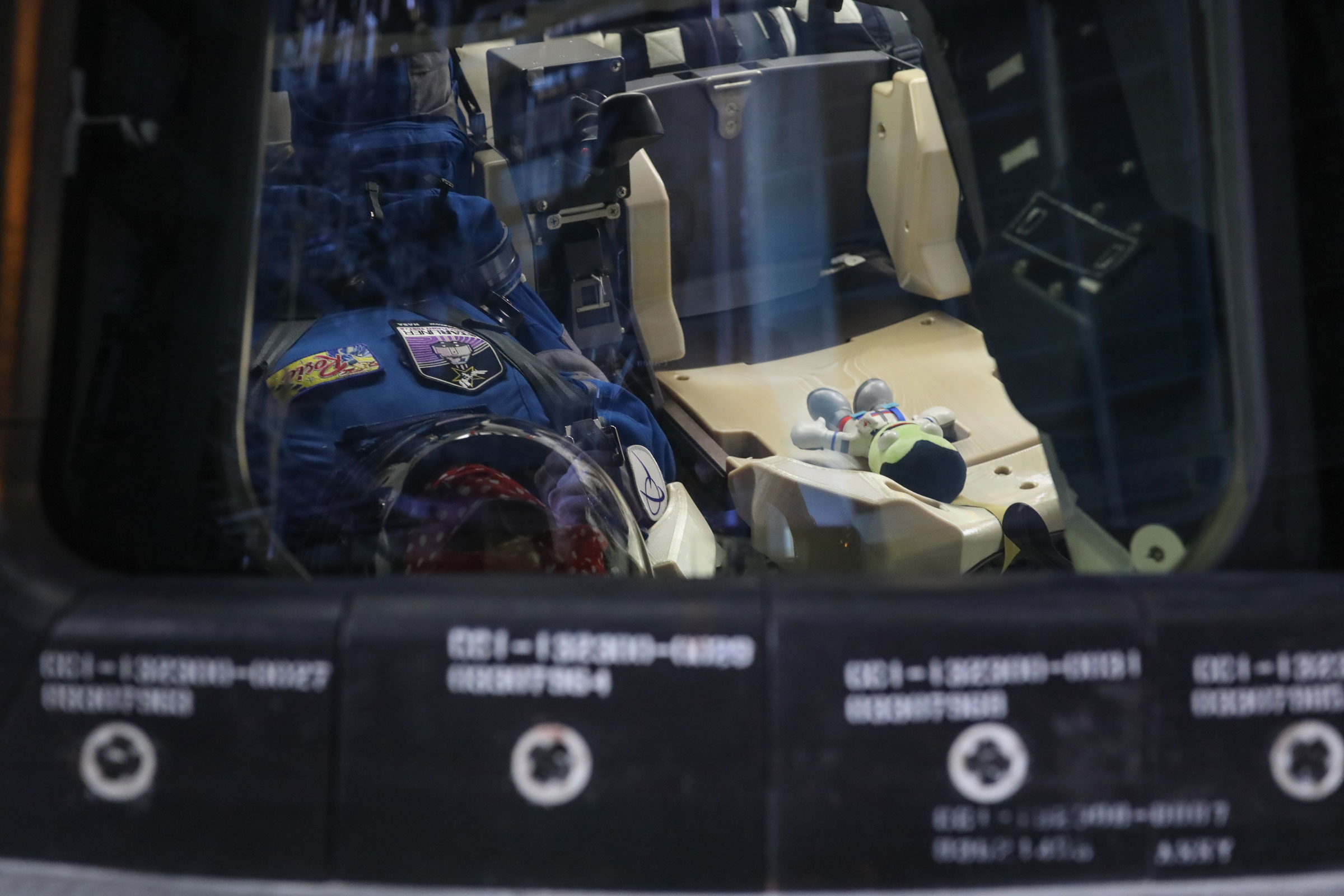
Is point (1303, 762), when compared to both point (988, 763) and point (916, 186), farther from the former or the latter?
point (916, 186)

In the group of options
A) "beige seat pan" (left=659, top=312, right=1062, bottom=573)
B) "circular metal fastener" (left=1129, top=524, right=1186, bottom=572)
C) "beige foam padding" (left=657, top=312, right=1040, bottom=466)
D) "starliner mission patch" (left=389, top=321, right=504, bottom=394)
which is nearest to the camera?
"circular metal fastener" (left=1129, top=524, right=1186, bottom=572)

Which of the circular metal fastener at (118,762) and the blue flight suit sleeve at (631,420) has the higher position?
the blue flight suit sleeve at (631,420)

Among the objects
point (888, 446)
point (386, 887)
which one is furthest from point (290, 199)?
point (888, 446)

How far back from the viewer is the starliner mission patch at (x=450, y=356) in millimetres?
1521

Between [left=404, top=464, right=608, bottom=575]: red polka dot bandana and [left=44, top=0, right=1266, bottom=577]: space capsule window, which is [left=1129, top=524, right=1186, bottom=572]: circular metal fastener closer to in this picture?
[left=44, top=0, right=1266, bottom=577]: space capsule window

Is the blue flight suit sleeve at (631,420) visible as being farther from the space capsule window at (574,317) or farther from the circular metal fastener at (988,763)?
the circular metal fastener at (988,763)

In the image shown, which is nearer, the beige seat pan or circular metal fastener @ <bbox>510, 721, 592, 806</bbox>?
circular metal fastener @ <bbox>510, 721, 592, 806</bbox>

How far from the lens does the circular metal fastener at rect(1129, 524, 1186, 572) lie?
780 millimetres

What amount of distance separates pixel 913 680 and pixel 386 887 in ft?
1.13

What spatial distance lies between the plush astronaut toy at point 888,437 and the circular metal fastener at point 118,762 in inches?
55.3

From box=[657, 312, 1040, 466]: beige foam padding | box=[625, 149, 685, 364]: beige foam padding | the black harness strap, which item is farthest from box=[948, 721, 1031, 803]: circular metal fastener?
box=[625, 149, 685, 364]: beige foam padding

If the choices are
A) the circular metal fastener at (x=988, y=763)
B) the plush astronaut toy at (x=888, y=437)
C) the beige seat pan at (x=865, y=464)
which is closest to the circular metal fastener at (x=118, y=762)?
the circular metal fastener at (x=988, y=763)

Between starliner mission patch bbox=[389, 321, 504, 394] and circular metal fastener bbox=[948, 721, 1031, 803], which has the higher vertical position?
starliner mission patch bbox=[389, 321, 504, 394]

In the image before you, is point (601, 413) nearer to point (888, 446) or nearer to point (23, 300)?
point (888, 446)
